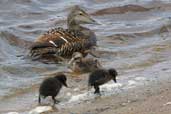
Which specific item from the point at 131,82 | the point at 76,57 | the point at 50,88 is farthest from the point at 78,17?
the point at 50,88

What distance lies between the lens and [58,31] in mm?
11430

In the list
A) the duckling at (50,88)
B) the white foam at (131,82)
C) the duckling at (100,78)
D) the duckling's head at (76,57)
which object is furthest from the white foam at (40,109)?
the duckling's head at (76,57)

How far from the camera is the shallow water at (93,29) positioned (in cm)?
870

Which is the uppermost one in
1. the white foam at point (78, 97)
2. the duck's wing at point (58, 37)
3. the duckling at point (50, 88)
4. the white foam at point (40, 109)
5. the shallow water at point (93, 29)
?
the duckling at point (50, 88)

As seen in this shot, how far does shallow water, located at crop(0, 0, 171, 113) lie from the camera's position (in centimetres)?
870

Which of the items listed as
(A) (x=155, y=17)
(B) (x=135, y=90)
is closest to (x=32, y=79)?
(B) (x=135, y=90)

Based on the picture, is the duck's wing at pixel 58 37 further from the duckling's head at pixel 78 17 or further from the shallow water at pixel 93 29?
the duckling's head at pixel 78 17

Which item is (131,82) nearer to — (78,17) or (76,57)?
(76,57)

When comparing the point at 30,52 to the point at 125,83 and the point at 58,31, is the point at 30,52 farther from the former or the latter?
the point at 125,83

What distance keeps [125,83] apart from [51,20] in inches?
243

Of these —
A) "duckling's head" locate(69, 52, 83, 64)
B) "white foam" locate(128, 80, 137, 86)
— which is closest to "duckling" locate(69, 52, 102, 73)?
"duckling's head" locate(69, 52, 83, 64)

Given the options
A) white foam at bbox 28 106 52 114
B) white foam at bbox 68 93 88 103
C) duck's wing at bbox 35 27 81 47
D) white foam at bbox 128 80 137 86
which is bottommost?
duck's wing at bbox 35 27 81 47

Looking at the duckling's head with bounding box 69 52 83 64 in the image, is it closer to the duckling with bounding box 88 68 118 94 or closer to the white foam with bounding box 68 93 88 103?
the duckling with bounding box 88 68 118 94

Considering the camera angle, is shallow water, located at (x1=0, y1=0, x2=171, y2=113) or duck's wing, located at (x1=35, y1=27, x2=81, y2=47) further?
duck's wing, located at (x1=35, y1=27, x2=81, y2=47)
